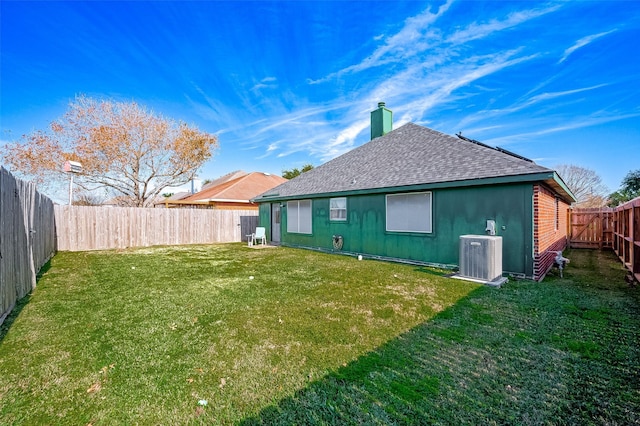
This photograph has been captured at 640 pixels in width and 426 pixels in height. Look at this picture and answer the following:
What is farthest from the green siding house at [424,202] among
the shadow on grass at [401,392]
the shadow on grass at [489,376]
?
the shadow on grass at [401,392]

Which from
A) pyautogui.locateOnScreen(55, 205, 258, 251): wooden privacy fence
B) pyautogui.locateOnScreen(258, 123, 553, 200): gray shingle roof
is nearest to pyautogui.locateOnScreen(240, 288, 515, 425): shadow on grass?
pyautogui.locateOnScreen(258, 123, 553, 200): gray shingle roof

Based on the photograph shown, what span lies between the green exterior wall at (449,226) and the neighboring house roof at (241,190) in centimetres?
1224

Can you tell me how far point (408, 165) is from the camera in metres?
Result: 9.58

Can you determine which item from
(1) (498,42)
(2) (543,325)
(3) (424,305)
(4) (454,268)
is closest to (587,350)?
(2) (543,325)

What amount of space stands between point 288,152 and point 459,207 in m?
27.0

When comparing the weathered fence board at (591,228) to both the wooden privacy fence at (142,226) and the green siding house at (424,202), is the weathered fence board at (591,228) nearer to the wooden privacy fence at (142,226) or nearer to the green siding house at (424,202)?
the green siding house at (424,202)

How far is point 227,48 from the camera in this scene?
12.0 metres

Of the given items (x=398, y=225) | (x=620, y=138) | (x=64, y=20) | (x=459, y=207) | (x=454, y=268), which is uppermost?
(x=64, y=20)

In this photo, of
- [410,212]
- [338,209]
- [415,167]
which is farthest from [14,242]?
[415,167]

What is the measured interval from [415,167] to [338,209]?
3.23 metres

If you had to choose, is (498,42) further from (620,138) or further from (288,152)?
(288,152)

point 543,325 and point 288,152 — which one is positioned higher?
point 288,152

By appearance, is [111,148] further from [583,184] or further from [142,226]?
[583,184]

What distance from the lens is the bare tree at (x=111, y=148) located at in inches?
701
